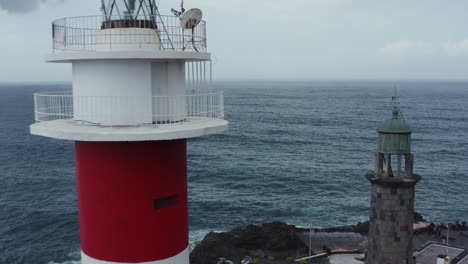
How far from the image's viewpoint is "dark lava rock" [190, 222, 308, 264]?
2964 cm

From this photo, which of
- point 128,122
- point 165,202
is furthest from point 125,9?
point 165,202

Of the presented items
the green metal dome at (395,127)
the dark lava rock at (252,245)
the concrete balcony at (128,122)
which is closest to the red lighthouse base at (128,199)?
the concrete balcony at (128,122)

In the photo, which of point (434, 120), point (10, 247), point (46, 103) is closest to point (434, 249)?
point (46, 103)

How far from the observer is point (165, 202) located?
862 cm

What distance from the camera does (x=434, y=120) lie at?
9900 cm

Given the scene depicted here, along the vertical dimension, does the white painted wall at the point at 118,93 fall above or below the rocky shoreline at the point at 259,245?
above

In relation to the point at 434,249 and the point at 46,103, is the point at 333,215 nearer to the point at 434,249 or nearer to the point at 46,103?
the point at 434,249

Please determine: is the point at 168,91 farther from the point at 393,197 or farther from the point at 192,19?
the point at 393,197

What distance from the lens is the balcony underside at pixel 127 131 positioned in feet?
24.5

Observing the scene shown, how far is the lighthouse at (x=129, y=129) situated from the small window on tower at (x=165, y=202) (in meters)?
0.02

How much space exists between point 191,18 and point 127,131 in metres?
2.67

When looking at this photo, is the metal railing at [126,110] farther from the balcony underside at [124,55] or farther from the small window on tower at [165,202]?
the small window on tower at [165,202]

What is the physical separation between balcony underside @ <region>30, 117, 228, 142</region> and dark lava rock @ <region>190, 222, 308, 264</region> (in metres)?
22.0

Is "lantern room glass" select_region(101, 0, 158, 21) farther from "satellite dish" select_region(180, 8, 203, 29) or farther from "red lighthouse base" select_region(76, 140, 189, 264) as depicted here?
"red lighthouse base" select_region(76, 140, 189, 264)
